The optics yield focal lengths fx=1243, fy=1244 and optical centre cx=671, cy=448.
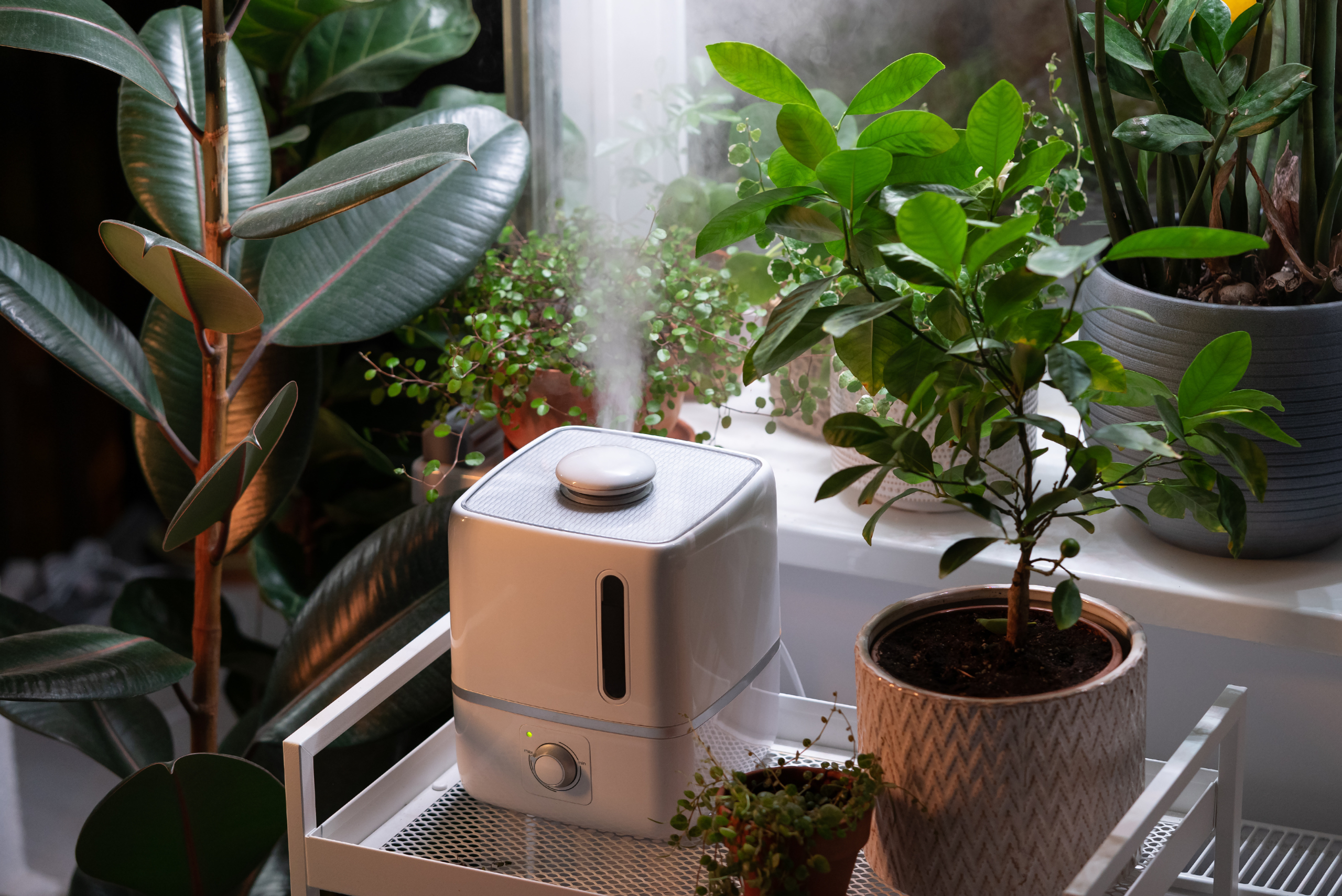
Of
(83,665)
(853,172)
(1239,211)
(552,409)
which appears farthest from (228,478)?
(1239,211)

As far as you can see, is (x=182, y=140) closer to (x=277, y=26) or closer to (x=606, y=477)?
(x=277, y=26)

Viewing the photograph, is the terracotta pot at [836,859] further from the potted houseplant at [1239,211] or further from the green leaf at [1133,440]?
the potted houseplant at [1239,211]

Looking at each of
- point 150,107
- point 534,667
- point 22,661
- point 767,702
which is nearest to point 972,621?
point 767,702

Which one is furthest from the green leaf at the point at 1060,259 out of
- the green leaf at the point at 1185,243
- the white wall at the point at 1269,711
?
the white wall at the point at 1269,711

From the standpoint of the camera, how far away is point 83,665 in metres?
1.07

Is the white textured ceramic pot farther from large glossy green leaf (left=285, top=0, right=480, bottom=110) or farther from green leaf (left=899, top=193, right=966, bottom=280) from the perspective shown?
large glossy green leaf (left=285, top=0, right=480, bottom=110)

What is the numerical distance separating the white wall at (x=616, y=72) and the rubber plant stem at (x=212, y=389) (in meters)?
0.39

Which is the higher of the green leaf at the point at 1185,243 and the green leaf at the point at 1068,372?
the green leaf at the point at 1185,243

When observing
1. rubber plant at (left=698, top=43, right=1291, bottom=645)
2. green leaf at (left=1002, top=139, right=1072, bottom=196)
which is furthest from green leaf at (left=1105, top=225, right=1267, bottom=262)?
green leaf at (left=1002, top=139, right=1072, bottom=196)

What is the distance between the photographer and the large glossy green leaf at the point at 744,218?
0.81m

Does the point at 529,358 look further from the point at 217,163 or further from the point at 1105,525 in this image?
the point at 1105,525

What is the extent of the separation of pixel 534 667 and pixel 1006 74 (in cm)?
84

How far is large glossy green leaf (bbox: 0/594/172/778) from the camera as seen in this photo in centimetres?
122

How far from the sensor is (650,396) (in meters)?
1.24
